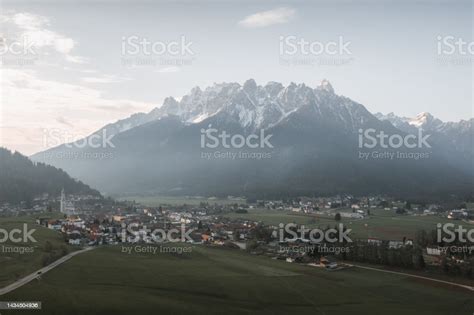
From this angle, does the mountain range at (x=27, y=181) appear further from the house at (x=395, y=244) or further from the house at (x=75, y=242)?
the house at (x=395, y=244)

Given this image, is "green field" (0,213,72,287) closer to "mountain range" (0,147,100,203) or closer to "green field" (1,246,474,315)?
"green field" (1,246,474,315)

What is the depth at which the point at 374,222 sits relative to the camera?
8894 cm

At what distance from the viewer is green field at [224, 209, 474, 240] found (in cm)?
7500

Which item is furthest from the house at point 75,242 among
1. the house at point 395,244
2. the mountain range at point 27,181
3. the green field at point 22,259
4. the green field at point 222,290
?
→ the mountain range at point 27,181

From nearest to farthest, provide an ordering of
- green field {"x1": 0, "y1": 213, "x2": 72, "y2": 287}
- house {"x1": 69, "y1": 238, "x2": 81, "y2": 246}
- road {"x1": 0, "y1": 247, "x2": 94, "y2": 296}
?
road {"x1": 0, "y1": 247, "x2": 94, "y2": 296}, green field {"x1": 0, "y1": 213, "x2": 72, "y2": 287}, house {"x1": 69, "y1": 238, "x2": 81, "y2": 246}

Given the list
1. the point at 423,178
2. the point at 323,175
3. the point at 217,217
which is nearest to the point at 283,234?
the point at 217,217

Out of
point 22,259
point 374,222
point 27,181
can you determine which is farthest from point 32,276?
point 27,181

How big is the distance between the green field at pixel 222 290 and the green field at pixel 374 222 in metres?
27.1

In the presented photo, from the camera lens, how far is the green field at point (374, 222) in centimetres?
7500

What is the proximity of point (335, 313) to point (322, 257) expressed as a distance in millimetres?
21079

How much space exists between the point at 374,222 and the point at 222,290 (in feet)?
183

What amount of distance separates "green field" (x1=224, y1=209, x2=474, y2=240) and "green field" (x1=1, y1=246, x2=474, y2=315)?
27114 mm

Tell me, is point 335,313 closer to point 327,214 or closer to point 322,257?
point 322,257

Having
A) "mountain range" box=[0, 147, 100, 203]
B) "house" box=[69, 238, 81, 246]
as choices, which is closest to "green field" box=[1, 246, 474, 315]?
"house" box=[69, 238, 81, 246]
